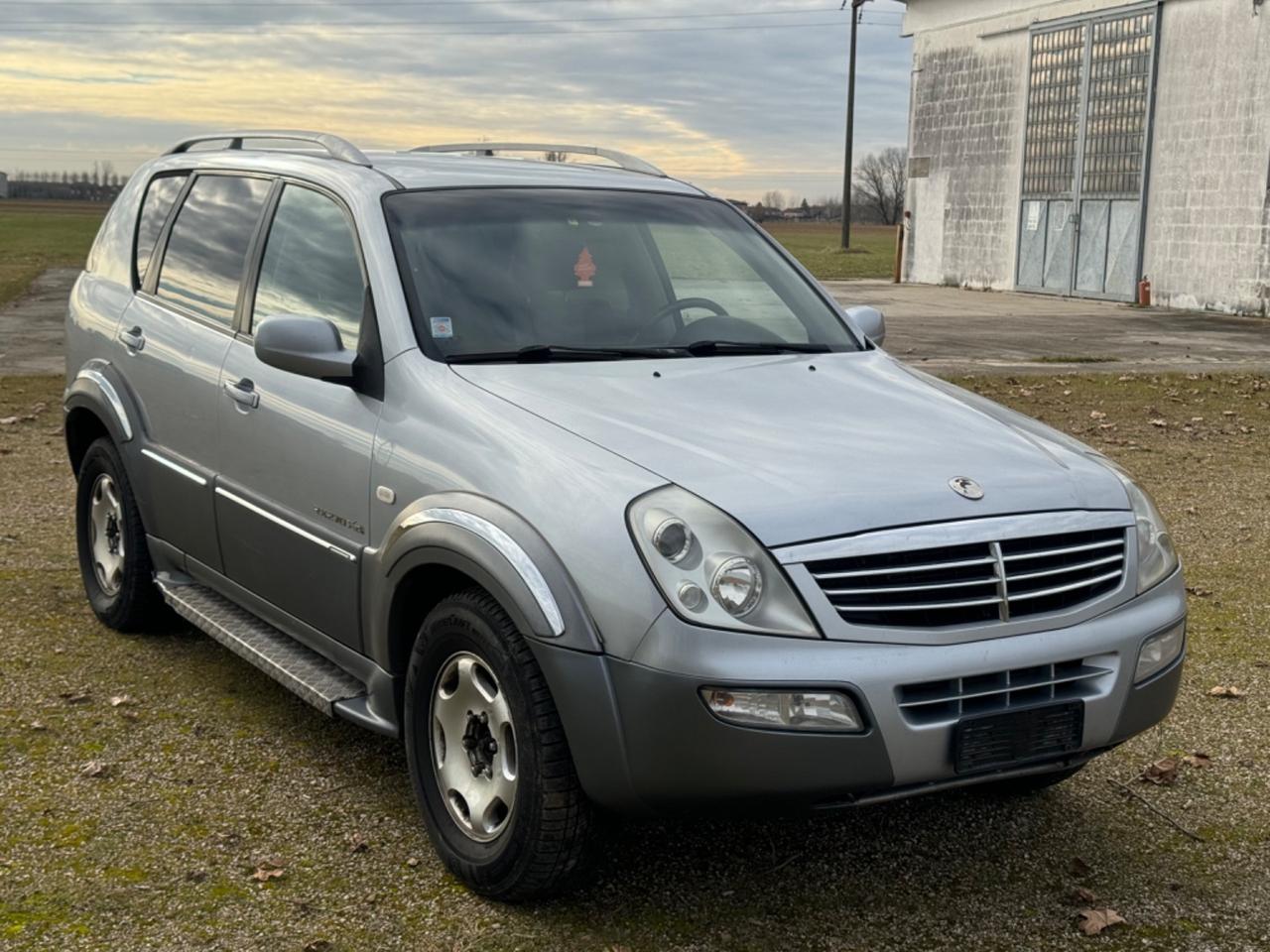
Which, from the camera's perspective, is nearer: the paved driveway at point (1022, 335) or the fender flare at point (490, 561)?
the fender flare at point (490, 561)

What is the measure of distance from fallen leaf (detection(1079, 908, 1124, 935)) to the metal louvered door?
26869mm

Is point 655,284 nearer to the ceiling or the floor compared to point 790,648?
nearer to the ceiling

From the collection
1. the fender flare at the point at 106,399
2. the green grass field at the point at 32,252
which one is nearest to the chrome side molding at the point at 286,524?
the fender flare at the point at 106,399

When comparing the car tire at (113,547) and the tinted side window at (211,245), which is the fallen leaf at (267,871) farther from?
the car tire at (113,547)

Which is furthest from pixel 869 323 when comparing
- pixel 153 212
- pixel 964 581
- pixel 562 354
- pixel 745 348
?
pixel 153 212

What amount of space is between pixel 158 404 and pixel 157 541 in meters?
0.52

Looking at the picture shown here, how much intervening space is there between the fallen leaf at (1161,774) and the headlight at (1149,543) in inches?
41.8

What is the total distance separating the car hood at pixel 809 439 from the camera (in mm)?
3326

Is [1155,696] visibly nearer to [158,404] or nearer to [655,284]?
[655,284]

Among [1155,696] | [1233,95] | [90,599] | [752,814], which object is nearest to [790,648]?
[752,814]

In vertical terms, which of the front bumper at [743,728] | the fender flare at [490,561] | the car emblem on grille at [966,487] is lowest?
the front bumper at [743,728]

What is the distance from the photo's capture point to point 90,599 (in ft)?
20.1

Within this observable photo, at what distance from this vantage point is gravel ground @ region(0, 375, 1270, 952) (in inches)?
142

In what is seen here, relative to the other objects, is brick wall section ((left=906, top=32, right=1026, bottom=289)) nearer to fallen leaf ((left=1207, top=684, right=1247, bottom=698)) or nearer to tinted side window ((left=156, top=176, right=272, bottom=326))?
fallen leaf ((left=1207, top=684, right=1247, bottom=698))
